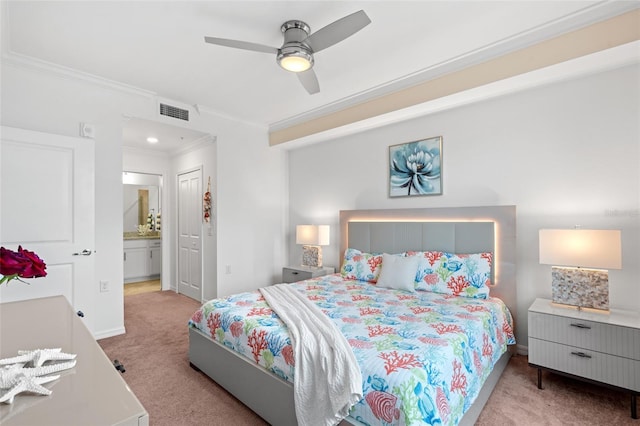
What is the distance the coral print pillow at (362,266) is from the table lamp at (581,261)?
149 centimetres

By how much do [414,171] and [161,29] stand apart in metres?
2.72

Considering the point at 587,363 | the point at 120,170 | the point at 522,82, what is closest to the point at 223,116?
the point at 120,170

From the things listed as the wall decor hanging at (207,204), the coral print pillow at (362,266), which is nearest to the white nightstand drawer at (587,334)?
the coral print pillow at (362,266)

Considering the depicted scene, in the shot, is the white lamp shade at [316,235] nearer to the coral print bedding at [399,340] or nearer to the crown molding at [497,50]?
the coral print bedding at [399,340]

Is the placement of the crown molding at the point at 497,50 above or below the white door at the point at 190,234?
above

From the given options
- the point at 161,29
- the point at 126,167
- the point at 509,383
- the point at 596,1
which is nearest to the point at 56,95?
the point at 161,29

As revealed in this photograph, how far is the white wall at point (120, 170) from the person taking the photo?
2.93 metres

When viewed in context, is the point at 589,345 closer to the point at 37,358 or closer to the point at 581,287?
the point at 581,287

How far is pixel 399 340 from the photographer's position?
5.78 ft

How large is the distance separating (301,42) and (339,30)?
0.33 m

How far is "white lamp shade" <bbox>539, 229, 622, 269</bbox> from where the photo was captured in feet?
7.09

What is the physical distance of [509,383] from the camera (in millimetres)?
2363

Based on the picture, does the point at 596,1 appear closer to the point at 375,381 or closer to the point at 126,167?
the point at 375,381

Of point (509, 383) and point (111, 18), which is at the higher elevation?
point (111, 18)
